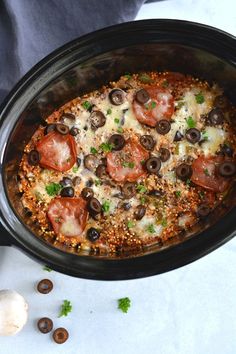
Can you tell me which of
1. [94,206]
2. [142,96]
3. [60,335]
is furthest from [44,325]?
[142,96]

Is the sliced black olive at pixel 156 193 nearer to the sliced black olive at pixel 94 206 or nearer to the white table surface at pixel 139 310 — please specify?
the sliced black olive at pixel 94 206

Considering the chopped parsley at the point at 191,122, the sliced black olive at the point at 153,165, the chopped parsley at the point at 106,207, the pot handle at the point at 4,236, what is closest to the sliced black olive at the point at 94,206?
the chopped parsley at the point at 106,207

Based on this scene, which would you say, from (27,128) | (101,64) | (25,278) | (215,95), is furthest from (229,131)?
(25,278)

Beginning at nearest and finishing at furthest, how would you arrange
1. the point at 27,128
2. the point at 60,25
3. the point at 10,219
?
the point at 10,219, the point at 27,128, the point at 60,25

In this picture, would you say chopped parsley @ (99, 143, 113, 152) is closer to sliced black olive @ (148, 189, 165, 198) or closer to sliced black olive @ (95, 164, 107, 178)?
sliced black olive @ (95, 164, 107, 178)

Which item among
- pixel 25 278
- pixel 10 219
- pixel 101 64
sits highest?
pixel 101 64

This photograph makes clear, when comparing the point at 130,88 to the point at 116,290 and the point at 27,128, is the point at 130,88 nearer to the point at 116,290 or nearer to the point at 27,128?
the point at 27,128

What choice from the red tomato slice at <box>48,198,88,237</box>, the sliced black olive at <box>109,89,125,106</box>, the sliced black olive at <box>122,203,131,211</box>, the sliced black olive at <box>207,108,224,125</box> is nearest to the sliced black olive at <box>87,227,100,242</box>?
the red tomato slice at <box>48,198,88,237</box>
